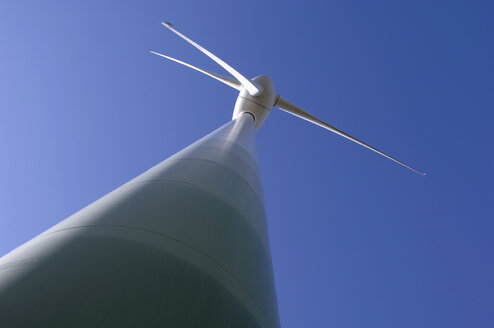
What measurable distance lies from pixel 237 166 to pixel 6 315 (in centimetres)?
407

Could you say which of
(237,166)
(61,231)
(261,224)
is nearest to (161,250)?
(61,231)

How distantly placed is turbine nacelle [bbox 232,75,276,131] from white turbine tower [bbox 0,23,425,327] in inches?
441

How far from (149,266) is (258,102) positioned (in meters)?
13.3

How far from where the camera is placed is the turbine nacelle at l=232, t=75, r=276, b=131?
15.1 m

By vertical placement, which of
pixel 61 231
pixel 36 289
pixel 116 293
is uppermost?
pixel 61 231

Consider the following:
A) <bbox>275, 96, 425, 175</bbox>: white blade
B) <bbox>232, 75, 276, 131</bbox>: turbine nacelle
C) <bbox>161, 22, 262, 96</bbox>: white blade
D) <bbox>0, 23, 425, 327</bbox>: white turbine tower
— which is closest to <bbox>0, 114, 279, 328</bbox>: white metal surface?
<bbox>0, 23, 425, 327</bbox>: white turbine tower

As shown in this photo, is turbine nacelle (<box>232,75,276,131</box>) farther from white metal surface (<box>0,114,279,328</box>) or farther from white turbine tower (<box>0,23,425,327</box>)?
white metal surface (<box>0,114,279,328</box>)

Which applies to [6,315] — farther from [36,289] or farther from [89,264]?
[89,264]

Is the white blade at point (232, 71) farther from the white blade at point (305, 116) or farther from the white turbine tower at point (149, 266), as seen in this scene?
the white turbine tower at point (149, 266)

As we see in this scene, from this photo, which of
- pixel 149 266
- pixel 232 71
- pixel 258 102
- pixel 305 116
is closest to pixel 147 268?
pixel 149 266

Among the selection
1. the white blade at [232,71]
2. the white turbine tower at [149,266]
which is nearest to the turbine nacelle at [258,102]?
the white blade at [232,71]

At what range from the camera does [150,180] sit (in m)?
4.18

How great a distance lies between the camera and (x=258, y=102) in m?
15.2

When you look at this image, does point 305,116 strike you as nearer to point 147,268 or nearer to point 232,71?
point 232,71
